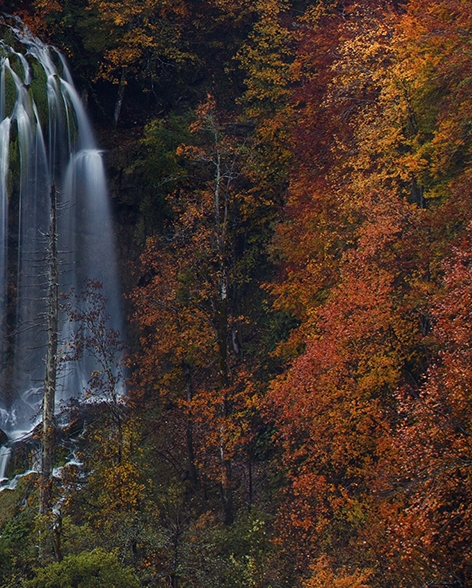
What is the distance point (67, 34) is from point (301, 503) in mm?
18095

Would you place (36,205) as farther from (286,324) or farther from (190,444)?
(190,444)

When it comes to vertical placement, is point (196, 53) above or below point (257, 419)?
above

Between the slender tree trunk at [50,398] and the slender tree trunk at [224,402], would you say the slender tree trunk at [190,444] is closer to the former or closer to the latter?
the slender tree trunk at [224,402]

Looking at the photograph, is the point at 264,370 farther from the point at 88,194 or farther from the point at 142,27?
the point at 142,27

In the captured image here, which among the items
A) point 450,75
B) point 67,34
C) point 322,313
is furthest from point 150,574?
point 67,34

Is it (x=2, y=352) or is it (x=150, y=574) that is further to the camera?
(x=2, y=352)

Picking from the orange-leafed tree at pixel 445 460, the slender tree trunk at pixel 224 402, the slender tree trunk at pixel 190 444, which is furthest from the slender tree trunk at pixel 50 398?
the orange-leafed tree at pixel 445 460

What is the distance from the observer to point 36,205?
67.8ft

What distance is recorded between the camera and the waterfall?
19688mm

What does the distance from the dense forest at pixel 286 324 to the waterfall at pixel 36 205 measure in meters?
0.78

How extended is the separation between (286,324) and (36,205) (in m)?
8.71

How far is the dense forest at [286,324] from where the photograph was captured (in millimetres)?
9883

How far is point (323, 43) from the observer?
70.2 ft

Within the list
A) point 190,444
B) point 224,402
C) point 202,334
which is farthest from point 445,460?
point 190,444
